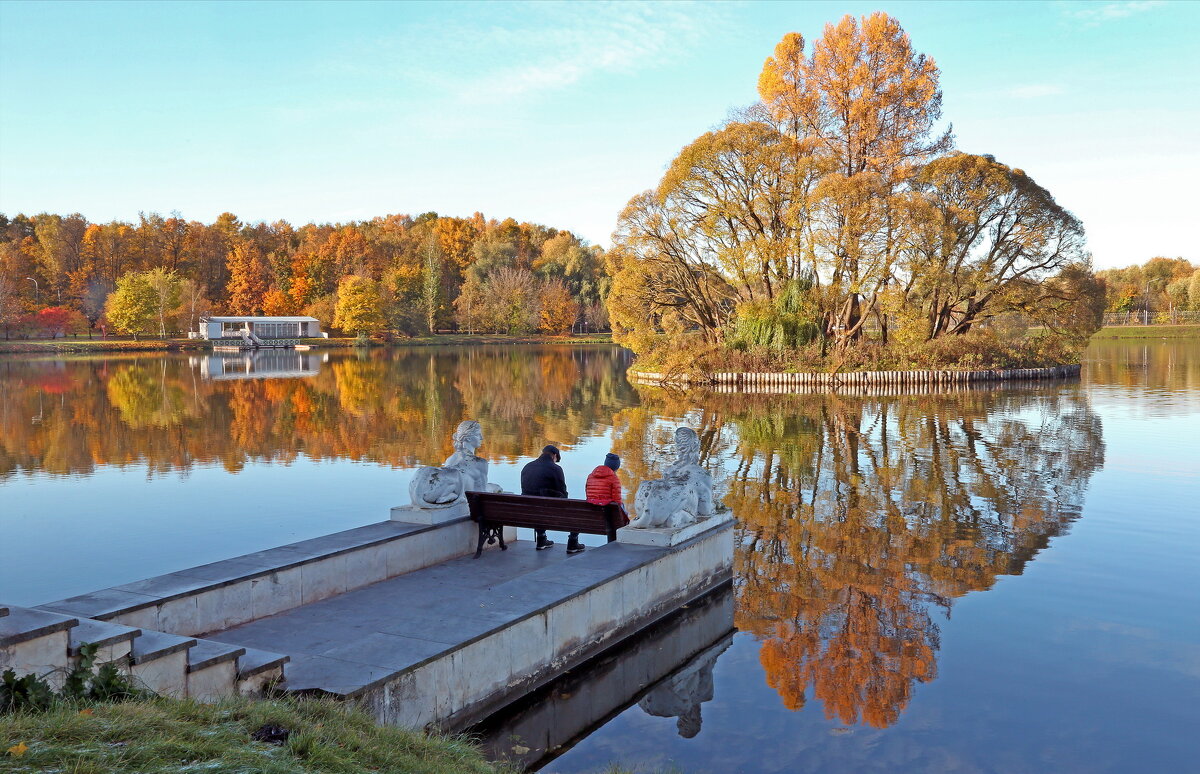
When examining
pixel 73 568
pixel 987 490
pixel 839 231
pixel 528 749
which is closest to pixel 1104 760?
pixel 528 749

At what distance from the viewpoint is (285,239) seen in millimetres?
116062

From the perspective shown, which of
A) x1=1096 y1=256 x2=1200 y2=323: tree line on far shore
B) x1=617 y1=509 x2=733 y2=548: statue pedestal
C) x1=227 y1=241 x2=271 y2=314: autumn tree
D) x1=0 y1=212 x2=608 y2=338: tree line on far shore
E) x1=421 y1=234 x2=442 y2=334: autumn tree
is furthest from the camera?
x1=1096 y1=256 x2=1200 y2=323: tree line on far shore

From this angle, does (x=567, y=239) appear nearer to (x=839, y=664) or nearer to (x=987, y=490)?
(x=987, y=490)

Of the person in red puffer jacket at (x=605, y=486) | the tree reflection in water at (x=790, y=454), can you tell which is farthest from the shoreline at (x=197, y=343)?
the person in red puffer jacket at (x=605, y=486)

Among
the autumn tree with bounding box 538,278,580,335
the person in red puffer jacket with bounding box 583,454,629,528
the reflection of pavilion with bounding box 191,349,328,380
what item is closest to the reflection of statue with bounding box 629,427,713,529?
the person in red puffer jacket with bounding box 583,454,629,528

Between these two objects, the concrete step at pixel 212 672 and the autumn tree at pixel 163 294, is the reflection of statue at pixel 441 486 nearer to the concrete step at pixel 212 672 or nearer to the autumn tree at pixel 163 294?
the concrete step at pixel 212 672

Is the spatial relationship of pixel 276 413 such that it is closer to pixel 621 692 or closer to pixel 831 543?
pixel 831 543

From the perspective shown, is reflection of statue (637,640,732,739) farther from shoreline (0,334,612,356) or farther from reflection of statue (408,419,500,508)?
shoreline (0,334,612,356)

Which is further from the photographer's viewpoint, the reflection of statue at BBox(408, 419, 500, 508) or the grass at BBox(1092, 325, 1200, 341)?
the grass at BBox(1092, 325, 1200, 341)

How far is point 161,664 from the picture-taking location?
5.75 metres

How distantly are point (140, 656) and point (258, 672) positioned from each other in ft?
2.61

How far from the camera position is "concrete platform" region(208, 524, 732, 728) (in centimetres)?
657

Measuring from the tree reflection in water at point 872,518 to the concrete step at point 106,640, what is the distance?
5.15 m

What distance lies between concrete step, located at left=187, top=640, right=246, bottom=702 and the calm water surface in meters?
2.06
